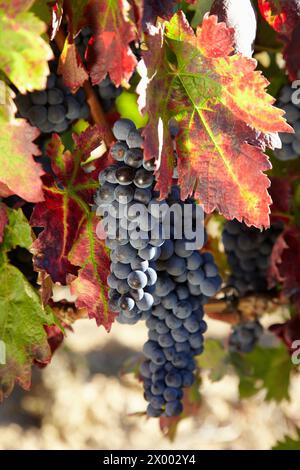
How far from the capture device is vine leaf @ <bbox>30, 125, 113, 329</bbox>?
778 millimetres

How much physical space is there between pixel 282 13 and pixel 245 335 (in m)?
0.57

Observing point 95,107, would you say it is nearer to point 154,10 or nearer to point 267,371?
point 154,10

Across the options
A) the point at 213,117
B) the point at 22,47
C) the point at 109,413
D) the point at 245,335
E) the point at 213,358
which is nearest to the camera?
the point at 22,47

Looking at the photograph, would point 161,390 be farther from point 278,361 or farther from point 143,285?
point 278,361

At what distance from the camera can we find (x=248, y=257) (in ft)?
3.75

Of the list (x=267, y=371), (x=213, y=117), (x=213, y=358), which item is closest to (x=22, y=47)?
(x=213, y=117)

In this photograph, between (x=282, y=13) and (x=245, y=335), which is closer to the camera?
(x=282, y=13)

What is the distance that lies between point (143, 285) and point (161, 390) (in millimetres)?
209

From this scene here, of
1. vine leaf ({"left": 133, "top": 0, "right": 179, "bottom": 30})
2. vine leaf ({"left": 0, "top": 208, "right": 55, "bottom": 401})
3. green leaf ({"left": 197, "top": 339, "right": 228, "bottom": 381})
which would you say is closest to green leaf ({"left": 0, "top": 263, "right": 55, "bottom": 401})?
vine leaf ({"left": 0, "top": 208, "right": 55, "bottom": 401})

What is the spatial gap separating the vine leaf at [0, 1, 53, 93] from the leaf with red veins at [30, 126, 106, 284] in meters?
0.15

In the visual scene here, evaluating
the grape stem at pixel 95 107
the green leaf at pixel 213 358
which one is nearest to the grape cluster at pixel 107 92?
the grape stem at pixel 95 107

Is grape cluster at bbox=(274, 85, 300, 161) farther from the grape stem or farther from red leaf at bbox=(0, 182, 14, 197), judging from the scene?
red leaf at bbox=(0, 182, 14, 197)

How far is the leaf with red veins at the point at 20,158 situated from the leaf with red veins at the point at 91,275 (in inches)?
4.9

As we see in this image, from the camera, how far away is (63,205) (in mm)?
789
